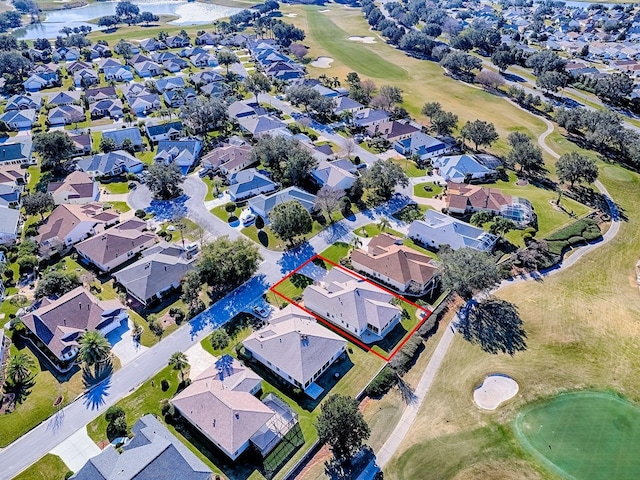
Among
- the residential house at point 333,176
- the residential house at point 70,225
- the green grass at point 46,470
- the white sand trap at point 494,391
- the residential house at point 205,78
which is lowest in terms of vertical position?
the green grass at point 46,470

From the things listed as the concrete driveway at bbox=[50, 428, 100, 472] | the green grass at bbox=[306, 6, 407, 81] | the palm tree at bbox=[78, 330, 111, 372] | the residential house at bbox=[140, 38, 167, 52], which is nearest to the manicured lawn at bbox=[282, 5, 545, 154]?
the green grass at bbox=[306, 6, 407, 81]

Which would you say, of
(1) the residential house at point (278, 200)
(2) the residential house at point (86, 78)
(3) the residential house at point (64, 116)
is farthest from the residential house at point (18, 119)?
(1) the residential house at point (278, 200)

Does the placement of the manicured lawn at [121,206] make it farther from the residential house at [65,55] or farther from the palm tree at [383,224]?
Result: the residential house at [65,55]

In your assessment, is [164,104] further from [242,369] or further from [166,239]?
[242,369]

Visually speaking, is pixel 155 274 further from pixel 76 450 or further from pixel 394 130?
pixel 394 130

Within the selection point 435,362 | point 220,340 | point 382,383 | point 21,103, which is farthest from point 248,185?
point 21,103

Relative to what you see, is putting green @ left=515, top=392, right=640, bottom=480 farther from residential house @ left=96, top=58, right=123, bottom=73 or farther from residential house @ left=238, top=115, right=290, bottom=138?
residential house @ left=96, top=58, right=123, bottom=73
